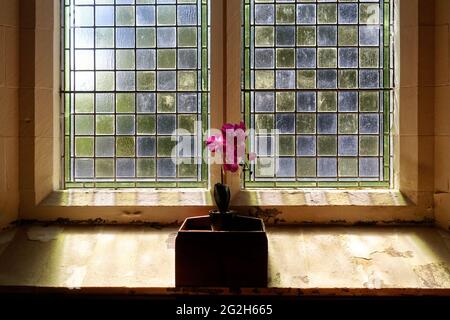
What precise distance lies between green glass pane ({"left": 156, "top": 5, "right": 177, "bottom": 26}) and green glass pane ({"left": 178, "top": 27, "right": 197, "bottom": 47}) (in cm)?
10

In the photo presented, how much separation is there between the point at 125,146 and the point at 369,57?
1.69m

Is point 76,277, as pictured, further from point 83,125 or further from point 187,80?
point 187,80

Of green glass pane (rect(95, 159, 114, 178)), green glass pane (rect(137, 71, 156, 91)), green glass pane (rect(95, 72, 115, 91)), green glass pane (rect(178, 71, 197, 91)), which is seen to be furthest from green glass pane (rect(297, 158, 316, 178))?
green glass pane (rect(95, 72, 115, 91))

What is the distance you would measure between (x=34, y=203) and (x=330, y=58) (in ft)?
6.75

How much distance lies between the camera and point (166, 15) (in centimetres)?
257

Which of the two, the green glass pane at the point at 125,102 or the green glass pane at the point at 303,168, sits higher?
the green glass pane at the point at 125,102

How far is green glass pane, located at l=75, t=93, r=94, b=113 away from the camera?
8.45ft

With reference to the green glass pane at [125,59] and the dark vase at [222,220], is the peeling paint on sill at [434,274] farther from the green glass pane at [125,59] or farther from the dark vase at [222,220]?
the green glass pane at [125,59]

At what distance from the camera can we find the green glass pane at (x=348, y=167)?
8.32 feet

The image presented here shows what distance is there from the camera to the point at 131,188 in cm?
253

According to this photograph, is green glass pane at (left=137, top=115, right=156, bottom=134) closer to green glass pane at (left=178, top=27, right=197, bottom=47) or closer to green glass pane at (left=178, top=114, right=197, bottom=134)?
green glass pane at (left=178, top=114, right=197, bottom=134)

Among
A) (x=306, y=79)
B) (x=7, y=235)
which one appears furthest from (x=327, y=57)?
(x=7, y=235)

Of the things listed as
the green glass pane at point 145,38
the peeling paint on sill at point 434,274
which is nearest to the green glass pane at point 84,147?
the green glass pane at point 145,38
